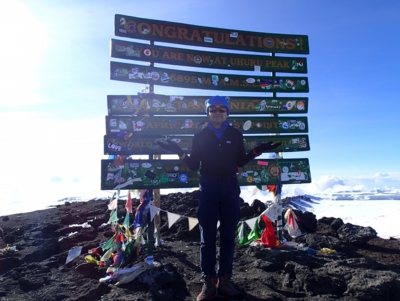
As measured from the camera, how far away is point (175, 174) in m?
6.46

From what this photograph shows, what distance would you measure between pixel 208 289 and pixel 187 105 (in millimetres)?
3712

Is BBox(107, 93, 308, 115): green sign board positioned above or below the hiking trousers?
above

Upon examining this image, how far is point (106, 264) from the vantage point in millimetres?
5848

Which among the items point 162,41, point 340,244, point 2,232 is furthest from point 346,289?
point 2,232

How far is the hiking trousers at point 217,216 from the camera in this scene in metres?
4.28

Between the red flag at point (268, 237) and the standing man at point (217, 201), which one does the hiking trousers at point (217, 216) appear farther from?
the red flag at point (268, 237)

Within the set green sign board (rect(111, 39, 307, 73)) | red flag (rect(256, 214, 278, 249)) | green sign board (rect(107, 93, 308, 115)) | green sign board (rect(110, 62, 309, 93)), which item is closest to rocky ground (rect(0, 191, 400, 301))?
red flag (rect(256, 214, 278, 249))

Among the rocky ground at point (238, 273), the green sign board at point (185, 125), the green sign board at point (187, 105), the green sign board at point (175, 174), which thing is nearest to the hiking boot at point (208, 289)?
the rocky ground at point (238, 273)

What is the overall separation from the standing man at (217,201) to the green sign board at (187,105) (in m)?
2.06

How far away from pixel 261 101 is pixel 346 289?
4.21 metres

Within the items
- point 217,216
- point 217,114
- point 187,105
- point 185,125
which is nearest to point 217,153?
point 217,114

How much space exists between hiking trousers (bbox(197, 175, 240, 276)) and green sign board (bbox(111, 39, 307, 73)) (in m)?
3.30

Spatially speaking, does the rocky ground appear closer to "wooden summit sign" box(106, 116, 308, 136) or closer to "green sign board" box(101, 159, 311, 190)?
"green sign board" box(101, 159, 311, 190)

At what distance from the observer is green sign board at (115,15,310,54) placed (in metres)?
6.36
